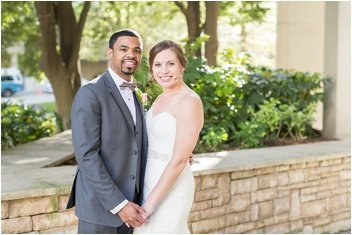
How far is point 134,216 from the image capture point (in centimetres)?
284

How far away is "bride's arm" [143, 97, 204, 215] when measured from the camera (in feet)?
9.24

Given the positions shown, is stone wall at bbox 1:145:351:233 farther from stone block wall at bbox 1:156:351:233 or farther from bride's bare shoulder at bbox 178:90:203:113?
bride's bare shoulder at bbox 178:90:203:113

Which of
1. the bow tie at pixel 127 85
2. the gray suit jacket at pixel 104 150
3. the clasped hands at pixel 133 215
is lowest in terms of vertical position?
the clasped hands at pixel 133 215

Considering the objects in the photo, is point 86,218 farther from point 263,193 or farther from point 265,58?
point 265,58

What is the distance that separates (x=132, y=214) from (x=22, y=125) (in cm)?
563

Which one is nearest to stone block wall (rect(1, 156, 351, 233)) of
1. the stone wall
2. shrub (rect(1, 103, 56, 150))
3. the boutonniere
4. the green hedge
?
the stone wall

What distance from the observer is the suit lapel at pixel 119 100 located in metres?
2.86

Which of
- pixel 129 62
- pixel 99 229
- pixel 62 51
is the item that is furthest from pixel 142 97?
pixel 62 51

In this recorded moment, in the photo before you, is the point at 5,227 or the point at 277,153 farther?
the point at 277,153

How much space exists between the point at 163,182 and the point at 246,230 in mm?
2830

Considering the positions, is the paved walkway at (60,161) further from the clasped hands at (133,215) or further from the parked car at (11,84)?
the parked car at (11,84)

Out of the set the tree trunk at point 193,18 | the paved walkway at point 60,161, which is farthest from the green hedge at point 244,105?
the tree trunk at point 193,18

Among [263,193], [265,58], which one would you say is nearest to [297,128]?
[263,193]

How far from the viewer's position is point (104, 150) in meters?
2.84
